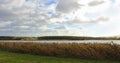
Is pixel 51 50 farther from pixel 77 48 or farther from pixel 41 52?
pixel 77 48

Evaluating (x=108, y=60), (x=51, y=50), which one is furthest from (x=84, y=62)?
(x=51, y=50)

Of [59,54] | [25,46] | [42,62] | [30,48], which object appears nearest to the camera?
[42,62]

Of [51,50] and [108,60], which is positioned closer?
[108,60]

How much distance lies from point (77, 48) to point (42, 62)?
5428 millimetres

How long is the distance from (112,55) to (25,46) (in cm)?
1393

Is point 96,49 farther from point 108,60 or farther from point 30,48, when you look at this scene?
point 30,48

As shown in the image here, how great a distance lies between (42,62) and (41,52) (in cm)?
756

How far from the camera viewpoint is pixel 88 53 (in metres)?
24.3

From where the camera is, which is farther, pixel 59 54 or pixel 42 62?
pixel 59 54

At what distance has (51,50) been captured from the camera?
27531 mm

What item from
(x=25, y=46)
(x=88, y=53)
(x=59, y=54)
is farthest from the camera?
(x=25, y=46)

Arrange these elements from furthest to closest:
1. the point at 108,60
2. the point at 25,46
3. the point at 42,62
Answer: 1. the point at 25,46
2. the point at 108,60
3. the point at 42,62

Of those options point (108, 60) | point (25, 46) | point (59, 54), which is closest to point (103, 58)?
point (108, 60)

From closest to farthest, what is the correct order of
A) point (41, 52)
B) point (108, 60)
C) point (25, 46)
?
point (108, 60) < point (41, 52) < point (25, 46)
